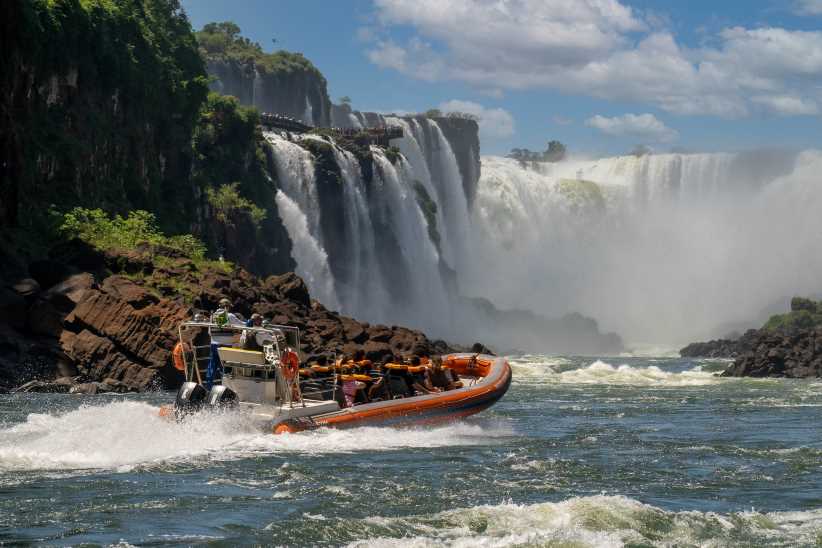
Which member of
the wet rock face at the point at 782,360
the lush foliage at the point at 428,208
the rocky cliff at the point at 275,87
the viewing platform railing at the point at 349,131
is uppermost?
the rocky cliff at the point at 275,87

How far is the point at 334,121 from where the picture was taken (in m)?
147

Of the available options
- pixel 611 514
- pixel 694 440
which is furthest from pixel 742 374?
pixel 611 514

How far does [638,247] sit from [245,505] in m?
109

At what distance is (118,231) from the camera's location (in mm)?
52688

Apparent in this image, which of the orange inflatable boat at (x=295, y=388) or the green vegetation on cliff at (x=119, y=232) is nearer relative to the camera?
the orange inflatable boat at (x=295, y=388)

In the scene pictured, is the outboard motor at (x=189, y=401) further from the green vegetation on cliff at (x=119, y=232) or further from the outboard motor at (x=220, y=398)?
the green vegetation on cliff at (x=119, y=232)

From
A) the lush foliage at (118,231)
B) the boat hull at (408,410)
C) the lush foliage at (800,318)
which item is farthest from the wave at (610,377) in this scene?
the lush foliage at (800,318)

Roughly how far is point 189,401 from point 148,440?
1273 mm

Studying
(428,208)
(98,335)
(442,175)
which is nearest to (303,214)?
(428,208)

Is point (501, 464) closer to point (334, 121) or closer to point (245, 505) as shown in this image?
point (245, 505)

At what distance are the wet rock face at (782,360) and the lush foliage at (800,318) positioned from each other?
73.9 ft

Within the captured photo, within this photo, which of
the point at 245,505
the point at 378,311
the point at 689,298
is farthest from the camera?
the point at 689,298

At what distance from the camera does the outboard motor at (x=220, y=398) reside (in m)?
24.8

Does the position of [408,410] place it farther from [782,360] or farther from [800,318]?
[800,318]
